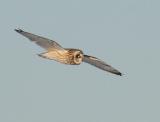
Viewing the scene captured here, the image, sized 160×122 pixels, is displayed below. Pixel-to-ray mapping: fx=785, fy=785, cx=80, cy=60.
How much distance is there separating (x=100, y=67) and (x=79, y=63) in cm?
871

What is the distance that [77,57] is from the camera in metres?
79.2

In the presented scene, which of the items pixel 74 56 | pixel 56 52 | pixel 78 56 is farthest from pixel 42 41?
→ pixel 78 56

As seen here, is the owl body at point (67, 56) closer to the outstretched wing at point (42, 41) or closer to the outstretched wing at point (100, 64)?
the outstretched wing at point (42, 41)

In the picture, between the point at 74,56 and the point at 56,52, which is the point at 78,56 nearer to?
the point at 74,56

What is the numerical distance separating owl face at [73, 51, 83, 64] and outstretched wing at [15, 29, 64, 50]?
1622mm

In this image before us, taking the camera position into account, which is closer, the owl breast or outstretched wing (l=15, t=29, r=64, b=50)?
the owl breast

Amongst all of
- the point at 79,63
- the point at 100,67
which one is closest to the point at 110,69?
the point at 100,67

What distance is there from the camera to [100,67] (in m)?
87.9

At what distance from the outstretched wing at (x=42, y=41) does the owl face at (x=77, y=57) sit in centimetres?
162

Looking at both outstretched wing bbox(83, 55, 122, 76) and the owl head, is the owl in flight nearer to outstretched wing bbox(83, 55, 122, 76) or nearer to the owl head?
the owl head

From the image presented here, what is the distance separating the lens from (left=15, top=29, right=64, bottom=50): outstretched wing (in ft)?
261

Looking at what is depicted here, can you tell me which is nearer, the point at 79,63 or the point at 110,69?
the point at 79,63

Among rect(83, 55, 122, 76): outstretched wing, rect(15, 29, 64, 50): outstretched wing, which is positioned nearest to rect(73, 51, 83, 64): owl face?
rect(15, 29, 64, 50): outstretched wing

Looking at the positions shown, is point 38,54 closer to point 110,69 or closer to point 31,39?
point 31,39
